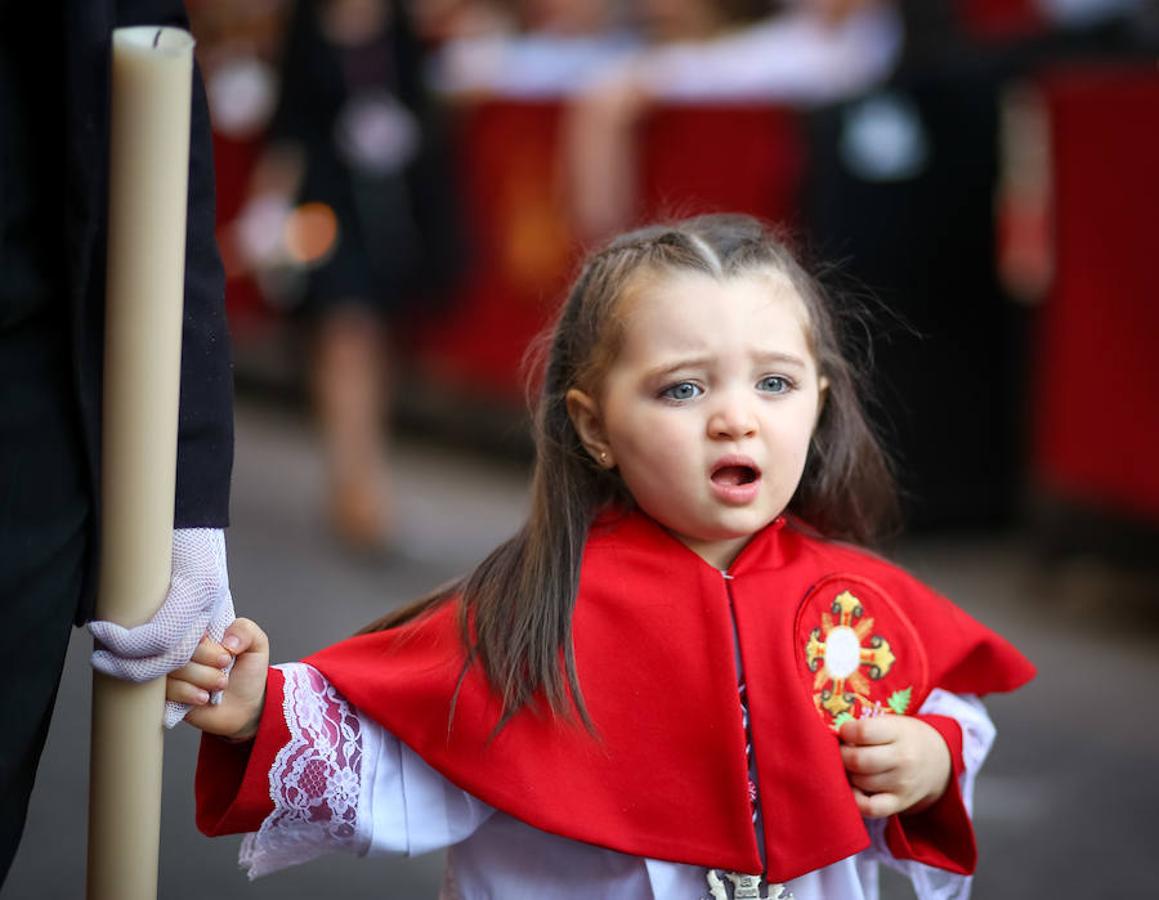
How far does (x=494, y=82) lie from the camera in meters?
7.30

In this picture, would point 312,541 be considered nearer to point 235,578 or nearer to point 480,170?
point 235,578

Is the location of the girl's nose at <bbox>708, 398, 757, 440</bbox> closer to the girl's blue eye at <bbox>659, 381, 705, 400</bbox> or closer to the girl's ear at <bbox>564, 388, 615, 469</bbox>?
the girl's blue eye at <bbox>659, 381, 705, 400</bbox>

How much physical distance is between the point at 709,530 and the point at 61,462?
67cm

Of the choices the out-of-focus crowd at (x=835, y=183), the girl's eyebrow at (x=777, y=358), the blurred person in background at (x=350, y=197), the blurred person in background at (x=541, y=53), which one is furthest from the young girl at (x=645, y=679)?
the blurred person in background at (x=541, y=53)

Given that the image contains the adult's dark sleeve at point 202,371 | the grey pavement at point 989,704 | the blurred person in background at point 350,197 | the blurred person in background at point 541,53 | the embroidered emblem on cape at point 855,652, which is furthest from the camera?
the blurred person in background at point 541,53

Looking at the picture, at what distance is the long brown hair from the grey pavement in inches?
58.6

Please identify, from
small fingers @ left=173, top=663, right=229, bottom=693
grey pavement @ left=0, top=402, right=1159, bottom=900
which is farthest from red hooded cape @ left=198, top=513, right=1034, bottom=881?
grey pavement @ left=0, top=402, right=1159, bottom=900

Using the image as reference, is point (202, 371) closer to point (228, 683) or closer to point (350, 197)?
point (228, 683)

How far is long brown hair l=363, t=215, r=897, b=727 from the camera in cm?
185

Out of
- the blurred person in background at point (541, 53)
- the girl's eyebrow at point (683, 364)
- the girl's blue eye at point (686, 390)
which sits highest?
the blurred person in background at point (541, 53)

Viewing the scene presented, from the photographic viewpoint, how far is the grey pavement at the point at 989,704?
3.40 meters

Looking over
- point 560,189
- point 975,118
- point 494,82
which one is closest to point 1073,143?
point 975,118

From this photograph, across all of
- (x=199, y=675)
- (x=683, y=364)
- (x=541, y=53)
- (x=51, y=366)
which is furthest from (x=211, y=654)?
(x=541, y=53)

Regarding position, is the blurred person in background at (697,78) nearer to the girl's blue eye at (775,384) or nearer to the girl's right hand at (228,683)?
the girl's blue eye at (775,384)
